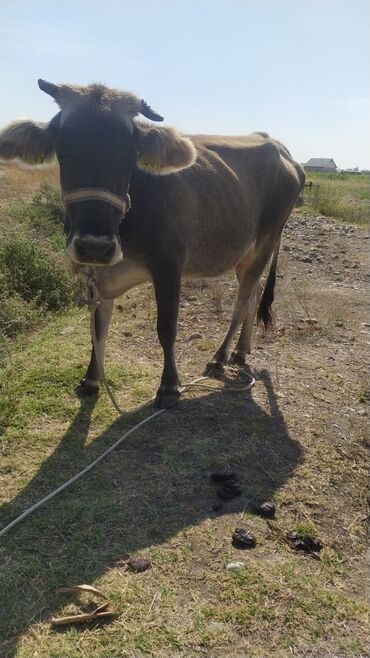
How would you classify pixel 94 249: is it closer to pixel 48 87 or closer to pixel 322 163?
pixel 48 87

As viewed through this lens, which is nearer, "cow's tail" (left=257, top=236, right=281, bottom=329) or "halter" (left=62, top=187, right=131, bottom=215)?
"halter" (left=62, top=187, right=131, bottom=215)

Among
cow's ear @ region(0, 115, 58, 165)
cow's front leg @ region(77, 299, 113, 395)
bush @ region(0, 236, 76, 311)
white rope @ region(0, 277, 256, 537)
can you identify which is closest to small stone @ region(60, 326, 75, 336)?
bush @ region(0, 236, 76, 311)

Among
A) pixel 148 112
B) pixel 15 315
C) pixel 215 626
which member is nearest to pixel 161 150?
pixel 148 112

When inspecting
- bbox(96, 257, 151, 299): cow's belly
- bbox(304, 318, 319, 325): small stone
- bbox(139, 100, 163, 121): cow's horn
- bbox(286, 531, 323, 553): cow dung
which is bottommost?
bbox(286, 531, 323, 553): cow dung

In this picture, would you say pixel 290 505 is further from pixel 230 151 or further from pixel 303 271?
pixel 303 271

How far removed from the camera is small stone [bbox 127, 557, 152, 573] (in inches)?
106

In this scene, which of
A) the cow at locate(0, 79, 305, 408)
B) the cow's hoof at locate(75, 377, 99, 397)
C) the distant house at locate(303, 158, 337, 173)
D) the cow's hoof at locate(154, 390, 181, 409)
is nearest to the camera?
the cow at locate(0, 79, 305, 408)

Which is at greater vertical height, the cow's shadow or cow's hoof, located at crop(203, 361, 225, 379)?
cow's hoof, located at crop(203, 361, 225, 379)

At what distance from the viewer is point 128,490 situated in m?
3.36

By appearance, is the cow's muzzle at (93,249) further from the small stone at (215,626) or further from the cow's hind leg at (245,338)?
the cow's hind leg at (245,338)

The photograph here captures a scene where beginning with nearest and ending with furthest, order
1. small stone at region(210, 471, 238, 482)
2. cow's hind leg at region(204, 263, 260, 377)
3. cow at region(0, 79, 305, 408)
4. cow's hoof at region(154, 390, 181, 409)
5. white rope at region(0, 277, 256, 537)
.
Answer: white rope at region(0, 277, 256, 537), cow at region(0, 79, 305, 408), small stone at region(210, 471, 238, 482), cow's hoof at region(154, 390, 181, 409), cow's hind leg at region(204, 263, 260, 377)

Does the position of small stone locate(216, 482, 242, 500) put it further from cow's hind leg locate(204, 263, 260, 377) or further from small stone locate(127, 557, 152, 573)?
cow's hind leg locate(204, 263, 260, 377)

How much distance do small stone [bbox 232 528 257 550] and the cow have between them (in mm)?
1603

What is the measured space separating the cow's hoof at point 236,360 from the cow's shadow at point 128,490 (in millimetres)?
859
